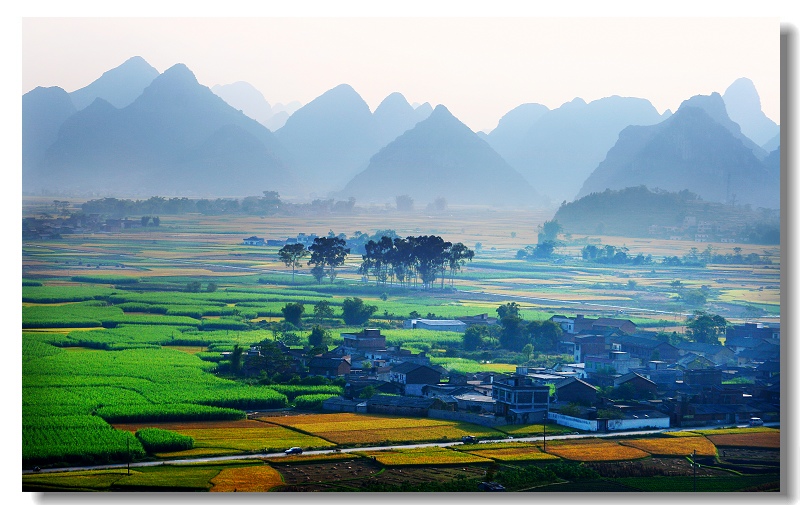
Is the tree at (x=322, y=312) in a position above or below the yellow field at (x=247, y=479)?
above

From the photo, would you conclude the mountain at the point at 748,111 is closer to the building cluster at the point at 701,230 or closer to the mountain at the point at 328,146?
the building cluster at the point at 701,230

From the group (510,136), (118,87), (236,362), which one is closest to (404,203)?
(510,136)

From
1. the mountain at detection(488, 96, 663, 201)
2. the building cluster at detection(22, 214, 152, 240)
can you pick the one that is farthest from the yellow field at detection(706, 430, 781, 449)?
the building cluster at detection(22, 214, 152, 240)

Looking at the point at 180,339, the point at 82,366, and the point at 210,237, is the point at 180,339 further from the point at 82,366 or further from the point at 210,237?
the point at 210,237

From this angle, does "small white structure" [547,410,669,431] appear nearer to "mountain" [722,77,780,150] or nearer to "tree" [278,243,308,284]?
"mountain" [722,77,780,150]

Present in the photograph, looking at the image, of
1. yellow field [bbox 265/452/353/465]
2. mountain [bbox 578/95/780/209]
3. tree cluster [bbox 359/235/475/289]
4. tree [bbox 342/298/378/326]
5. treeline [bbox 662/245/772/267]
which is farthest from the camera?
treeline [bbox 662/245/772/267]

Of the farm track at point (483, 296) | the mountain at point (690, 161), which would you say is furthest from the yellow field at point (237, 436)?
the mountain at point (690, 161)
